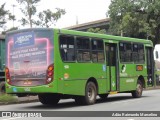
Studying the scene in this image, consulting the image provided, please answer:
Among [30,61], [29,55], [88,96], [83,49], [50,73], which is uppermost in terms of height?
[83,49]

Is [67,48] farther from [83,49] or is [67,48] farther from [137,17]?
[137,17]

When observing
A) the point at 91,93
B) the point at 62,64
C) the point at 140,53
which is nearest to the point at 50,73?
the point at 62,64

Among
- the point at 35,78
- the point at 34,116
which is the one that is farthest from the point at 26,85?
the point at 34,116

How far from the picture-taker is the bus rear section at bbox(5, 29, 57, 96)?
1722cm

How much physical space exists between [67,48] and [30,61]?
1521mm

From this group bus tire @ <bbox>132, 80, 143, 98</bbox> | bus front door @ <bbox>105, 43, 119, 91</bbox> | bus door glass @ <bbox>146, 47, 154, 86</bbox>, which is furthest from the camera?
bus door glass @ <bbox>146, 47, 154, 86</bbox>

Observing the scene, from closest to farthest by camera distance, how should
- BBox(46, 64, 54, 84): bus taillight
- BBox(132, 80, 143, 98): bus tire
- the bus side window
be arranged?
BBox(46, 64, 54, 84): bus taillight, the bus side window, BBox(132, 80, 143, 98): bus tire

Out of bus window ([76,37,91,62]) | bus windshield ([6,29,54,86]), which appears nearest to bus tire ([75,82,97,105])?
bus window ([76,37,91,62])

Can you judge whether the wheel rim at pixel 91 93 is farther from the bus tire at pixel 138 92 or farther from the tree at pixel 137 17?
the tree at pixel 137 17

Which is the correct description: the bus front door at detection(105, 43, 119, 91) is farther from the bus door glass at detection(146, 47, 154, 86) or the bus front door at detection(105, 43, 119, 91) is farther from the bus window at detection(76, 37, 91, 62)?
the bus door glass at detection(146, 47, 154, 86)

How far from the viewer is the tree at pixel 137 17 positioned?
→ 149ft

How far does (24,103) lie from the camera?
21.2 m

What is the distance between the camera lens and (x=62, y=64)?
17484 mm

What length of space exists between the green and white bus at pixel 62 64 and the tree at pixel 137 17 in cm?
2438
